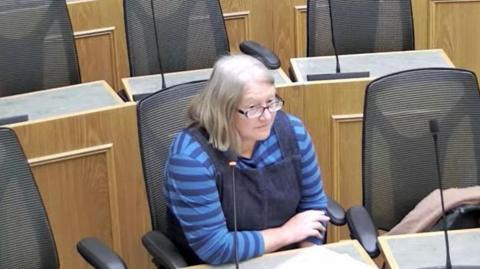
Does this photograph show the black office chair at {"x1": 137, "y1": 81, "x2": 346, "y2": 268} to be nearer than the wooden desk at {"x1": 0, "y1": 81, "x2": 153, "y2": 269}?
Yes

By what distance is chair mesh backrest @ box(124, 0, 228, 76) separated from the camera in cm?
350

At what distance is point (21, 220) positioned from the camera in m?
2.36

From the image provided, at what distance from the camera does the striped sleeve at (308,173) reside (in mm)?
2377

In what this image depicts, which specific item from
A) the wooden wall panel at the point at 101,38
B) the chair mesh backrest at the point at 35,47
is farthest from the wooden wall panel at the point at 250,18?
the chair mesh backrest at the point at 35,47

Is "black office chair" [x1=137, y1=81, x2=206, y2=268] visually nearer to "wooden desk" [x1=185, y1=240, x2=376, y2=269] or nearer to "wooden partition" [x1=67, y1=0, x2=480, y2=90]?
"wooden desk" [x1=185, y1=240, x2=376, y2=269]

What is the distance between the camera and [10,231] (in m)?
2.34

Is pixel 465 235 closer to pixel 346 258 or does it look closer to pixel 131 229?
pixel 346 258

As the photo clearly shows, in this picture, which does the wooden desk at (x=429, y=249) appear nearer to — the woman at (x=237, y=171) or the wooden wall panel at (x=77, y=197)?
the woman at (x=237, y=171)

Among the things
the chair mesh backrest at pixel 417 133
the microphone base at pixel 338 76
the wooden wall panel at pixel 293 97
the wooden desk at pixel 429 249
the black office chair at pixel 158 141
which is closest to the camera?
the wooden desk at pixel 429 249

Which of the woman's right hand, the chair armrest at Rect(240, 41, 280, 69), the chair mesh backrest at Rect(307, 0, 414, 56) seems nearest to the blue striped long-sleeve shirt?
the woman's right hand

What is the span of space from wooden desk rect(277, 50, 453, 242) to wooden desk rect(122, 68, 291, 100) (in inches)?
5.0

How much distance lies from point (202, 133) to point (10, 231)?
0.55 meters

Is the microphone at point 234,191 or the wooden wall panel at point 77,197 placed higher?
the microphone at point 234,191

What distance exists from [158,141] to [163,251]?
33 cm
